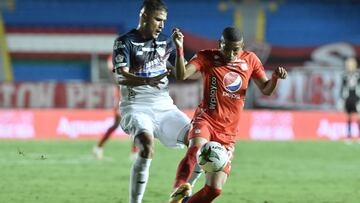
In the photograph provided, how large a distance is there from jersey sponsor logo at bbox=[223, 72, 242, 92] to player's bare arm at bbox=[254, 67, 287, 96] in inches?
12.5

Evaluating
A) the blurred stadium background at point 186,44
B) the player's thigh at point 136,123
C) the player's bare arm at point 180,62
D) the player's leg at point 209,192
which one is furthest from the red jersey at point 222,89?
the blurred stadium background at point 186,44

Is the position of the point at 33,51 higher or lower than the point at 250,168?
lower

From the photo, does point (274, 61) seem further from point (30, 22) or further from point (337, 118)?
point (30, 22)

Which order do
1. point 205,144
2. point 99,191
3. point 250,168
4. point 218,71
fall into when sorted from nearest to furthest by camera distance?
point 205,144
point 218,71
point 99,191
point 250,168

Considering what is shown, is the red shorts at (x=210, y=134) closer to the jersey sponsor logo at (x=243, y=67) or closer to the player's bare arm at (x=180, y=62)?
the player's bare arm at (x=180, y=62)

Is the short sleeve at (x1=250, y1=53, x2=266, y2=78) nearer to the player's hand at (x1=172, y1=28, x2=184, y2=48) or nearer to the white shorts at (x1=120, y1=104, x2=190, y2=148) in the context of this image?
the white shorts at (x1=120, y1=104, x2=190, y2=148)

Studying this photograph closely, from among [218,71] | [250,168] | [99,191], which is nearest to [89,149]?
[250,168]

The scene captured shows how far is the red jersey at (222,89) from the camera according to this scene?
309 inches

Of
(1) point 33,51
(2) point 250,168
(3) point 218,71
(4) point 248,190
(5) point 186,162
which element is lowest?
(1) point 33,51

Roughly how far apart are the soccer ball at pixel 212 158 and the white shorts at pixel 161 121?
72 centimetres

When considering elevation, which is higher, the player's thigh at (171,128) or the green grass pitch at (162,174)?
the player's thigh at (171,128)

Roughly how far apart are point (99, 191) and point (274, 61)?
17.4m

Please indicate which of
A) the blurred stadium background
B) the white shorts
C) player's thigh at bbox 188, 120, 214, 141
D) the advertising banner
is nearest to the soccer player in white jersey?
the white shorts

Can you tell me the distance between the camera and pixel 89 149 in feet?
56.1
